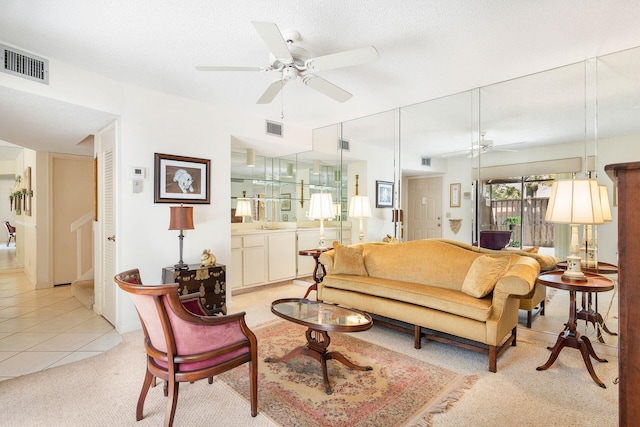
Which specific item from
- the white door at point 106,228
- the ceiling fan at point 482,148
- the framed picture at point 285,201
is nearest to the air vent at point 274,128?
the framed picture at point 285,201

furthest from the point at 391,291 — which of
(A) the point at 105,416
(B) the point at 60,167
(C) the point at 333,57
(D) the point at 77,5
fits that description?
(B) the point at 60,167

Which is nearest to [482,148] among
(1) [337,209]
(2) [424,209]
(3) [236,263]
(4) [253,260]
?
(2) [424,209]

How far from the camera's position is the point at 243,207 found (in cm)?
541

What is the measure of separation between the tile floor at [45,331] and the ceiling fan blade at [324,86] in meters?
2.99

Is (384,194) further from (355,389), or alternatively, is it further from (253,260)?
(355,389)

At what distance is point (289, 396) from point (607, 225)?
304 cm

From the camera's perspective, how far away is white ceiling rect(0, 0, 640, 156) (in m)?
2.15

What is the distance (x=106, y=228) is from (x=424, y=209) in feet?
12.5

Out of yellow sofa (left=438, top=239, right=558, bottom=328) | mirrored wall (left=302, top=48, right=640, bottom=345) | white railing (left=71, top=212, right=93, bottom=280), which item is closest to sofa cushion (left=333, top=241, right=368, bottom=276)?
mirrored wall (left=302, top=48, right=640, bottom=345)

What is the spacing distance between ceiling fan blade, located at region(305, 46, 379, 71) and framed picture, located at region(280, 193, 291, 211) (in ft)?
11.8

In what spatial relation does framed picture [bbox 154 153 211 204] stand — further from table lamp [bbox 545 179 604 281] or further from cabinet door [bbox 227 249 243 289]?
table lamp [bbox 545 179 604 281]

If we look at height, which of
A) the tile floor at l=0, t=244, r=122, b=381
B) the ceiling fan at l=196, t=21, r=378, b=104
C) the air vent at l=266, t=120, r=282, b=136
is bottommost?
the tile floor at l=0, t=244, r=122, b=381

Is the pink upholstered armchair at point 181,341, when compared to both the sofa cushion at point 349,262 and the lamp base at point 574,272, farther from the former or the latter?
the lamp base at point 574,272

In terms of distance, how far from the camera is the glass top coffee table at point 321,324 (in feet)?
7.22
